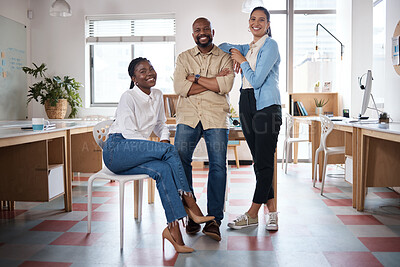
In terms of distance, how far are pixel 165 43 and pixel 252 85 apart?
3.91 metres

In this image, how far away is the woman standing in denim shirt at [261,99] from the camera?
253 cm

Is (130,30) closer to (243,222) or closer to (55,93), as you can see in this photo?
(55,93)

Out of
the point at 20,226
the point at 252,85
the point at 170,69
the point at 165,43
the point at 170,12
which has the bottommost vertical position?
the point at 20,226

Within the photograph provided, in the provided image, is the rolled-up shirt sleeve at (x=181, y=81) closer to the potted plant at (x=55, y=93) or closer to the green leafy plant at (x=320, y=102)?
the potted plant at (x=55, y=93)

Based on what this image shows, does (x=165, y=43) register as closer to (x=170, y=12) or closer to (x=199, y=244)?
(x=170, y=12)

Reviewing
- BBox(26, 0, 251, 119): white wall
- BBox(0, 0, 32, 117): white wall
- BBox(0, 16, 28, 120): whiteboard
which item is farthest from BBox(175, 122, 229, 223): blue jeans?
BBox(0, 0, 32, 117): white wall

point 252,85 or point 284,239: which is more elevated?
point 252,85

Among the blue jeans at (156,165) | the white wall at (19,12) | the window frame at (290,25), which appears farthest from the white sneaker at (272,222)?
the white wall at (19,12)

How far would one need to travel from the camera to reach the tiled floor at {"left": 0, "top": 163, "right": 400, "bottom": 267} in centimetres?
218

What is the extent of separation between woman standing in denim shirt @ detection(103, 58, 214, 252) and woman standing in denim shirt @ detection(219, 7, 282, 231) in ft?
1.75

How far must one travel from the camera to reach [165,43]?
6.18 meters

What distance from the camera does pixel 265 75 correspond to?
2.51 m

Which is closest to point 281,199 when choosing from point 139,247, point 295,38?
point 139,247

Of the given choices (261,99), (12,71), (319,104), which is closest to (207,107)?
(261,99)
